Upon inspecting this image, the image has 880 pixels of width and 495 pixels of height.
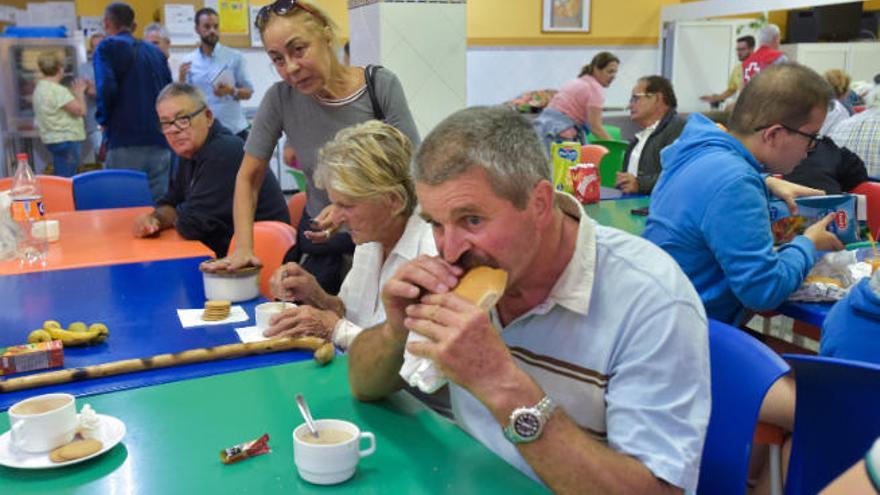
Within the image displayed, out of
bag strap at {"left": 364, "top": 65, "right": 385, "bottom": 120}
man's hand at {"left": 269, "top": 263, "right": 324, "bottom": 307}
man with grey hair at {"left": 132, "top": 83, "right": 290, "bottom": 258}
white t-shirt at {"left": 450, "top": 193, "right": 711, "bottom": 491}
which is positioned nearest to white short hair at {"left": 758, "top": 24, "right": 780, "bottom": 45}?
man with grey hair at {"left": 132, "top": 83, "right": 290, "bottom": 258}

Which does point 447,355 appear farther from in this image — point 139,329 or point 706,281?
point 706,281

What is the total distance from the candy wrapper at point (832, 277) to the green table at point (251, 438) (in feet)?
5.11

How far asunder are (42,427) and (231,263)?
1.23m

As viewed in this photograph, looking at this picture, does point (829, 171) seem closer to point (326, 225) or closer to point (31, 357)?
point (326, 225)

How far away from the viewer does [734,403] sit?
161 cm

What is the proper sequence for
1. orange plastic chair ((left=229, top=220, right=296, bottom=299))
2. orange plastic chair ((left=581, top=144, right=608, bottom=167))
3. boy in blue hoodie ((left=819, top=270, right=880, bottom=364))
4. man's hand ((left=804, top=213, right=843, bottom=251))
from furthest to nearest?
orange plastic chair ((left=581, top=144, right=608, bottom=167)) → orange plastic chair ((left=229, top=220, right=296, bottom=299)) → man's hand ((left=804, top=213, right=843, bottom=251)) → boy in blue hoodie ((left=819, top=270, right=880, bottom=364))

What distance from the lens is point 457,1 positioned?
4684 mm

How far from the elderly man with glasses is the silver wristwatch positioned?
3842 millimetres

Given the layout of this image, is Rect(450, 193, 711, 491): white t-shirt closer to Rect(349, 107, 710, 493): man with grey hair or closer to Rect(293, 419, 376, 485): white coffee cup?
Rect(349, 107, 710, 493): man with grey hair

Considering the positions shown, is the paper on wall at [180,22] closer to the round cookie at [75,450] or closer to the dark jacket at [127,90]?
the dark jacket at [127,90]

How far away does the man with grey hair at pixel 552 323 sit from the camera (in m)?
1.24

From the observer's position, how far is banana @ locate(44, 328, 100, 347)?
2.11m

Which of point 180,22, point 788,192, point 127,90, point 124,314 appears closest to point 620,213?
point 788,192

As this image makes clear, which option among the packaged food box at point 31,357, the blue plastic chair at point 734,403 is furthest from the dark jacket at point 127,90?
the blue plastic chair at point 734,403
